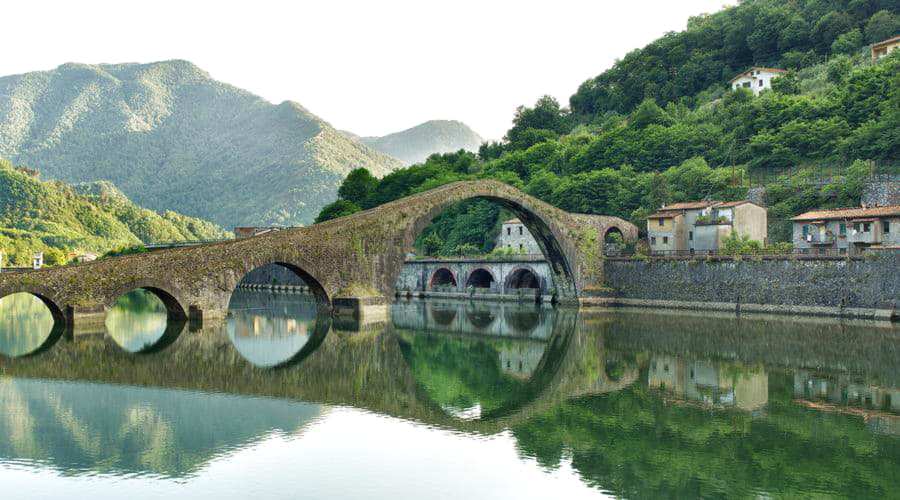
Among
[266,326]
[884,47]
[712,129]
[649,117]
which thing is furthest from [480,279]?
[884,47]

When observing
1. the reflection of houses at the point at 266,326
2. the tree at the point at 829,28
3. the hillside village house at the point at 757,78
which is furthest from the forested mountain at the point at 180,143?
the reflection of houses at the point at 266,326

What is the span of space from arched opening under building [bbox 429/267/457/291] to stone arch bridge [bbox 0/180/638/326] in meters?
12.2

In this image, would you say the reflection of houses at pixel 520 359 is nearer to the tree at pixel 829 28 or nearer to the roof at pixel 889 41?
the roof at pixel 889 41

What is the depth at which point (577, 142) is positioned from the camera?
81.0 meters

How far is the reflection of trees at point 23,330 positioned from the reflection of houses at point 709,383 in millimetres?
20809

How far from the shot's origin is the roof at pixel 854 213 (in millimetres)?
38344

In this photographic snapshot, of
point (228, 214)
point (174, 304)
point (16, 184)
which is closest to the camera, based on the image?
point (174, 304)

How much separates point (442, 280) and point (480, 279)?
4.14m

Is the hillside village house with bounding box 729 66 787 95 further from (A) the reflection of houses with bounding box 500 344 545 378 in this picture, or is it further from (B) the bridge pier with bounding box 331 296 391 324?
(A) the reflection of houses with bounding box 500 344 545 378

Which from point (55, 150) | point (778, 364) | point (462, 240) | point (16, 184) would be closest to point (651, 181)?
point (462, 240)

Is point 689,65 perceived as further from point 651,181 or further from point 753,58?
point 651,181

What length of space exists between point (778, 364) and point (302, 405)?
15251 mm

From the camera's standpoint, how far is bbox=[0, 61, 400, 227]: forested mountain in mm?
140250

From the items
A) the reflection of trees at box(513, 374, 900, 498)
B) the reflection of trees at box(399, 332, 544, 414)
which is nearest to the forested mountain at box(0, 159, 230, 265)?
the reflection of trees at box(399, 332, 544, 414)
